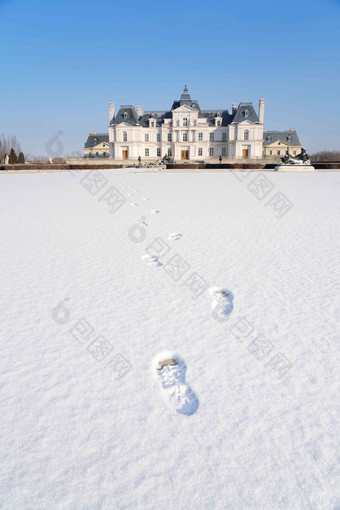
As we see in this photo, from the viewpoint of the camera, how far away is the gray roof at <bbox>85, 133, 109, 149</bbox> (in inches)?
2516

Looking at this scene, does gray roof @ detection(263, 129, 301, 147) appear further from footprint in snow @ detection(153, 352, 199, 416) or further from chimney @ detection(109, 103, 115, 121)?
footprint in snow @ detection(153, 352, 199, 416)

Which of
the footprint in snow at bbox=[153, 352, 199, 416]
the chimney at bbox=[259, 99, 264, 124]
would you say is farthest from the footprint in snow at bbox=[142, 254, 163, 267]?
the chimney at bbox=[259, 99, 264, 124]

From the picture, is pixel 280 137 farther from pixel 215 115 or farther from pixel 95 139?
pixel 95 139

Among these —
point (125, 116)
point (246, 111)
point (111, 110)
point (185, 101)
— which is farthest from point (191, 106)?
point (111, 110)

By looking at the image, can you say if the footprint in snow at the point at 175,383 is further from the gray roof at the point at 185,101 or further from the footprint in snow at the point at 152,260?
the gray roof at the point at 185,101

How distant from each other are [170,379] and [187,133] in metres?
55.1

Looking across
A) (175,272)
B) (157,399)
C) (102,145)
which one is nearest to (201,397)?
(157,399)

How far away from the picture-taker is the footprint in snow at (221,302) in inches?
116

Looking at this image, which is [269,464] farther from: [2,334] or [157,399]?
[2,334]

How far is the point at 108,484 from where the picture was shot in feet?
4.70

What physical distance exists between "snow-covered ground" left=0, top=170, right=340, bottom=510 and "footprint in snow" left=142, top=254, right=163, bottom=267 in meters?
0.03

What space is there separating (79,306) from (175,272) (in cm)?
127

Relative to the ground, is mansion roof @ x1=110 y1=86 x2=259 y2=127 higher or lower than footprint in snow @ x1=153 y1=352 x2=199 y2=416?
higher

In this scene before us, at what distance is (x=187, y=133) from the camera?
53.3m
